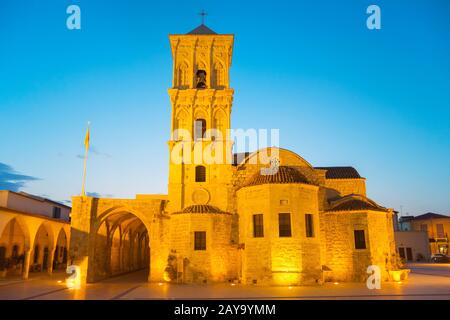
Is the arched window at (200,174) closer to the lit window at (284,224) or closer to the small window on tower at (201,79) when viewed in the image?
the small window on tower at (201,79)

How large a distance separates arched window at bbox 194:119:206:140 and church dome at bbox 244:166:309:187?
644 centimetres

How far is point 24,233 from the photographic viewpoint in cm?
2461

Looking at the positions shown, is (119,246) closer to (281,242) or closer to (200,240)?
(200,240)

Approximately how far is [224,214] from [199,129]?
25.0ft

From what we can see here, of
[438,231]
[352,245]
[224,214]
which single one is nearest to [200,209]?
[224,214]

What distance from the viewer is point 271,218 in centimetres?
2064

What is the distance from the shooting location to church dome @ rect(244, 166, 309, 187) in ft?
69.8

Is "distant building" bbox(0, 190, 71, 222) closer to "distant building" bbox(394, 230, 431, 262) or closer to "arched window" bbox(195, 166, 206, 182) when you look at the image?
"arched window" bbox(195, 166, 206, 182)

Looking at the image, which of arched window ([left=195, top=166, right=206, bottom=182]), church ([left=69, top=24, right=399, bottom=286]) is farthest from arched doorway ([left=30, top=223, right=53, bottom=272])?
arched window ([left=195, top=166, right=206, bottom=182])

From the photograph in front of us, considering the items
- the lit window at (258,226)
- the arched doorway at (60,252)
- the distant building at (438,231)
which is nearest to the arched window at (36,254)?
the arched doorway at (60,252)
